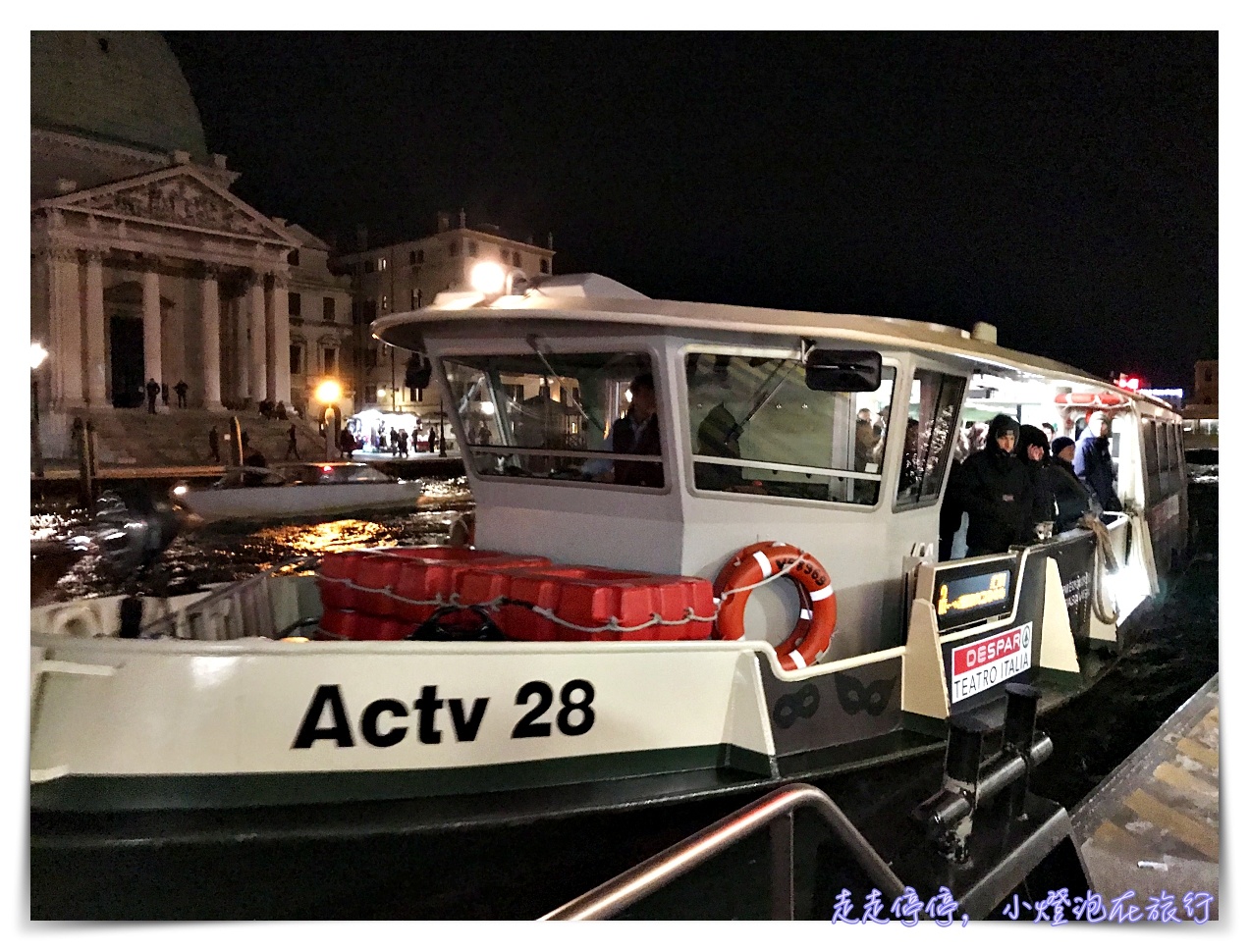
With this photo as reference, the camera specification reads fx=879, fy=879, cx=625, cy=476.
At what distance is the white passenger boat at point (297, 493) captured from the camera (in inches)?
746

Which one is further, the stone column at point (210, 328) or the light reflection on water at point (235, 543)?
the stone column at point (210, 328)

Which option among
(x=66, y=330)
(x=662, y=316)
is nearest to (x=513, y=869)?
(x=662, y=316)

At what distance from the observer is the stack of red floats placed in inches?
155

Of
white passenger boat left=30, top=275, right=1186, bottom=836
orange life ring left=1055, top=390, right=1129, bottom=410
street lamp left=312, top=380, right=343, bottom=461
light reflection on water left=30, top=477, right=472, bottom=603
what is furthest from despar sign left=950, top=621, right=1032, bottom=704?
street lamp left=312, top=380, right=343, bottom=461

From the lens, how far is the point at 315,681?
3.37 metres

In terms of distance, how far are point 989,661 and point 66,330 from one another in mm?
38263

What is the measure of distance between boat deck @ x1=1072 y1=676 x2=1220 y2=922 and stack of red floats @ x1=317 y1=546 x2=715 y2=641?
224 centimetres

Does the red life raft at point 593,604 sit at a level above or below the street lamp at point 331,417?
below

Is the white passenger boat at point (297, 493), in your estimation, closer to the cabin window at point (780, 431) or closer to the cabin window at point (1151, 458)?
the cabin window at point (1151, 458)

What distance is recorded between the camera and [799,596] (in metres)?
4.71

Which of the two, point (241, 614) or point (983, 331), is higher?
point (983, 331)

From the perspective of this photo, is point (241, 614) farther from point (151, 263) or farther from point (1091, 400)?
point (151, 263)

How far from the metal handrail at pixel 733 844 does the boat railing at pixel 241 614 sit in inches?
121

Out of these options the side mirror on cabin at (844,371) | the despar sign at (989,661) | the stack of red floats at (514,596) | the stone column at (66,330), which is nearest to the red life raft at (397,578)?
the stack of red floats at (514,596)
